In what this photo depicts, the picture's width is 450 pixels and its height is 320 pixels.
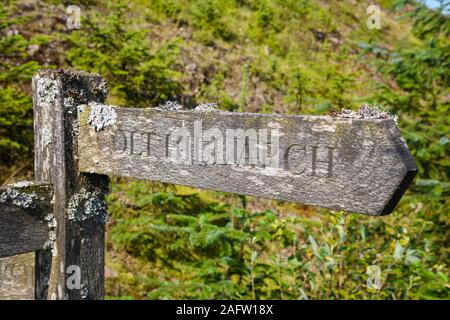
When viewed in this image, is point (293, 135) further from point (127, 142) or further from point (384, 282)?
point (384, 282)

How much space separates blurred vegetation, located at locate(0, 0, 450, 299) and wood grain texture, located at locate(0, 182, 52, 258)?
5.15 feet

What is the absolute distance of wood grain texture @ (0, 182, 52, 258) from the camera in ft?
4.53

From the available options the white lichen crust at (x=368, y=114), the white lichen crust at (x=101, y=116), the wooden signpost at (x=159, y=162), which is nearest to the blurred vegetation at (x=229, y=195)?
the wooden signpost at (x=159, y=162)

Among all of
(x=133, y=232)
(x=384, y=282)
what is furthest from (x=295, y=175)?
(x=133, y=232)

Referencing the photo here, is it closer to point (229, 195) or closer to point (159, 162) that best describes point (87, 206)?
point (159, 162)

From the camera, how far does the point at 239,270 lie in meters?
3.29

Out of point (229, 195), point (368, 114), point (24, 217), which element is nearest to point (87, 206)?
point (24, 217)

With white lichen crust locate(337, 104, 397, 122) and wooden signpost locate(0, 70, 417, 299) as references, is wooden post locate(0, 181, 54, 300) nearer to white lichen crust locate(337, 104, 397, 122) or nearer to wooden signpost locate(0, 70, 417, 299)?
wooden signpost locate(0, 70, 417, 299)

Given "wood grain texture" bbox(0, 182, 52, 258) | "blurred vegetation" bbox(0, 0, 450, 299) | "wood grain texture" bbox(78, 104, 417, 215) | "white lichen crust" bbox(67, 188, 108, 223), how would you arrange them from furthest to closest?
"blurred vegetation" bbox(0, 0, 450, 299)
"white lichen crust" bbox(67, 188, 108, 223)
"wood grain texture" bbox(0, 182, 52, 258)
"wood grain texture" bbox(78, 104, 417, 215)

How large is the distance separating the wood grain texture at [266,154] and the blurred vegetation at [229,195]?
161 cm

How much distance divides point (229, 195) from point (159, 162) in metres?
4.76

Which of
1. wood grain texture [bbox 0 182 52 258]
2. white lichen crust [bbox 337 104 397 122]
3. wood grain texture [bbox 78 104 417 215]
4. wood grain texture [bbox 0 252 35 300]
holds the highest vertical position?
white lichen crust [bbox 337 104 397 122]

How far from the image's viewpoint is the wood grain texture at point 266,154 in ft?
3.09

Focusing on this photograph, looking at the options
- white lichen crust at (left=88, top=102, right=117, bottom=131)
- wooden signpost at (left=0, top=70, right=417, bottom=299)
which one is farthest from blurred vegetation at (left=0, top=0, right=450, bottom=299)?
white lichen crust at (left=88, top=102, right=117, bottom=131)
